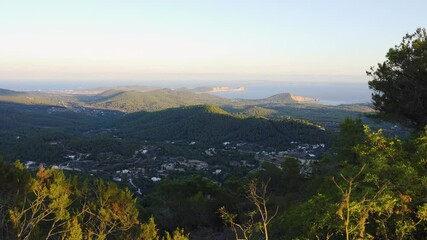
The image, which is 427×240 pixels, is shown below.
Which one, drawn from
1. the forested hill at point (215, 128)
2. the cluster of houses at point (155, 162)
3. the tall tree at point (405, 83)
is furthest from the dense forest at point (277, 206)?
the forested hill at point (215, 128)

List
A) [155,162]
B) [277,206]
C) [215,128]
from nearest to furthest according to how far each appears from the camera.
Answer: [277,206] → [155,162] → [215,128]

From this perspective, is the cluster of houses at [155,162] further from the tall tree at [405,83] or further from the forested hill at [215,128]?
the tall tree at [405,83]

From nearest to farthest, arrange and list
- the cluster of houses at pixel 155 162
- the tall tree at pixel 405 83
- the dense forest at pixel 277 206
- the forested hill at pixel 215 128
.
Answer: the dense forest at pixel 277 206
the tall tree at pixel 405 83
the cluster of houses at pixel 155 162
the forested hill at pixel 215 128

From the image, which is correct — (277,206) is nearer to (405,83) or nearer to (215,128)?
(405,83)

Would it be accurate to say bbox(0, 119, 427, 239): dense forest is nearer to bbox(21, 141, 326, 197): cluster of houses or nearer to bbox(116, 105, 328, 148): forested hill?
bbox(21, 141, 326, 197): cluster of houses

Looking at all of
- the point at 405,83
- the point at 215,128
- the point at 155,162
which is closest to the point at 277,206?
the point at 405,83

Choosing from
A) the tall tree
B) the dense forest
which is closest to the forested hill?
the dense forest

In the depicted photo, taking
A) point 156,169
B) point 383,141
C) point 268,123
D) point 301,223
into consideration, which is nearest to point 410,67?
point 383,141

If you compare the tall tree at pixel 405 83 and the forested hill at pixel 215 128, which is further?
the forested hill at pixel 215 128
